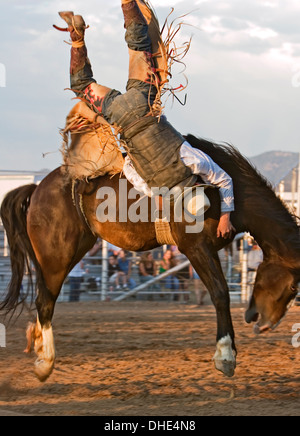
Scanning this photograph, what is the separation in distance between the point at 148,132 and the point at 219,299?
134cm

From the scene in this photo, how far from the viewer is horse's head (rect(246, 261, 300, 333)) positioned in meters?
4.61

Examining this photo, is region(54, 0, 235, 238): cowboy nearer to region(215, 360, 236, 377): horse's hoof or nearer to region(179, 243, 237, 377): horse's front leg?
region(179, 243, 237, 377): horse's front leg

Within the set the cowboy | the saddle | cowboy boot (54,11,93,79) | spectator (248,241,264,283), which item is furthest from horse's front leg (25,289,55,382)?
spectator (248,241,264,283)

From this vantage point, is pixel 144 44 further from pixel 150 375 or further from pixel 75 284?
pixel 75 284

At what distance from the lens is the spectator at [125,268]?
1228cm

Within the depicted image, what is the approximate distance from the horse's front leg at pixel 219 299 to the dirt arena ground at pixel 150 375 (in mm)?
215

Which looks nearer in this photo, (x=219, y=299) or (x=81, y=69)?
(x=219, y=299)

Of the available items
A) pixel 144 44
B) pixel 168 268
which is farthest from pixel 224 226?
pixel 168 268

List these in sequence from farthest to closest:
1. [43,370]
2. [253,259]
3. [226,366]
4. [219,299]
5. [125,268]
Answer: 1. [125,268]
2. [253,259]
3. [43,370]
4. [219,299]
5. [226,366]

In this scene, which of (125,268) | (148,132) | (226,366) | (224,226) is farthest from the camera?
(125,268)

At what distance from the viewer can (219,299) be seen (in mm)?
4355

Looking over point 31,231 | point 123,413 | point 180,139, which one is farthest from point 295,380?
point 31,231

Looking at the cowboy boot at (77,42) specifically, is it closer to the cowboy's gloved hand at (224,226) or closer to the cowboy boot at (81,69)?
the cowboy boot at (81,69)
